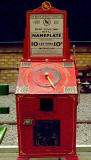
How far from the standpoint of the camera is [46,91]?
9.59ft

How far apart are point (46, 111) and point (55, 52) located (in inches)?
30.5

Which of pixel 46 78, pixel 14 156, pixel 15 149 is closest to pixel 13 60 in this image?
pixel 15 149

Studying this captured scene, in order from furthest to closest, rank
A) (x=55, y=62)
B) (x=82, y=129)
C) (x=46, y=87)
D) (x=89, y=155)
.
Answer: (x=82, y=129) → (x=89, y=155) → (x=55, y=62) → (x=46, y=87)

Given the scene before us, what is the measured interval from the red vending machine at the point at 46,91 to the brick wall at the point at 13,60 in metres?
6.61

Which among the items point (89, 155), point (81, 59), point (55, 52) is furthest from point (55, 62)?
point (81, 59)

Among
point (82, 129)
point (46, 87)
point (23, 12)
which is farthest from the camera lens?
point (23, 12)

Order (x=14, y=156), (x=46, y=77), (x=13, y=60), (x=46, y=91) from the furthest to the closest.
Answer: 1. (x=13, y=60)
2. (x=14, y=156)
3. (x=46, y=77)
4. (x=46, y=91)

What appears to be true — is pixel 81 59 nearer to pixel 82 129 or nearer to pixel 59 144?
pixel 82 129

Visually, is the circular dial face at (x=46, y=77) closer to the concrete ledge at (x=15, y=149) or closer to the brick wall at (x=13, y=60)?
the concrete ledge at (x=15, y=149)

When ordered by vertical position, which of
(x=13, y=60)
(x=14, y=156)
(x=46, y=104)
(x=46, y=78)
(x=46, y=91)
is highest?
(x=13, y=60)

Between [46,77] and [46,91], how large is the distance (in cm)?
22

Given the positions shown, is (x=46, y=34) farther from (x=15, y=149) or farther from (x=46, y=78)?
(x=15, y=149)

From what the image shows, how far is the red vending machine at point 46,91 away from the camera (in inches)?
117

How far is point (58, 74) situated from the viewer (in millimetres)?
3105
